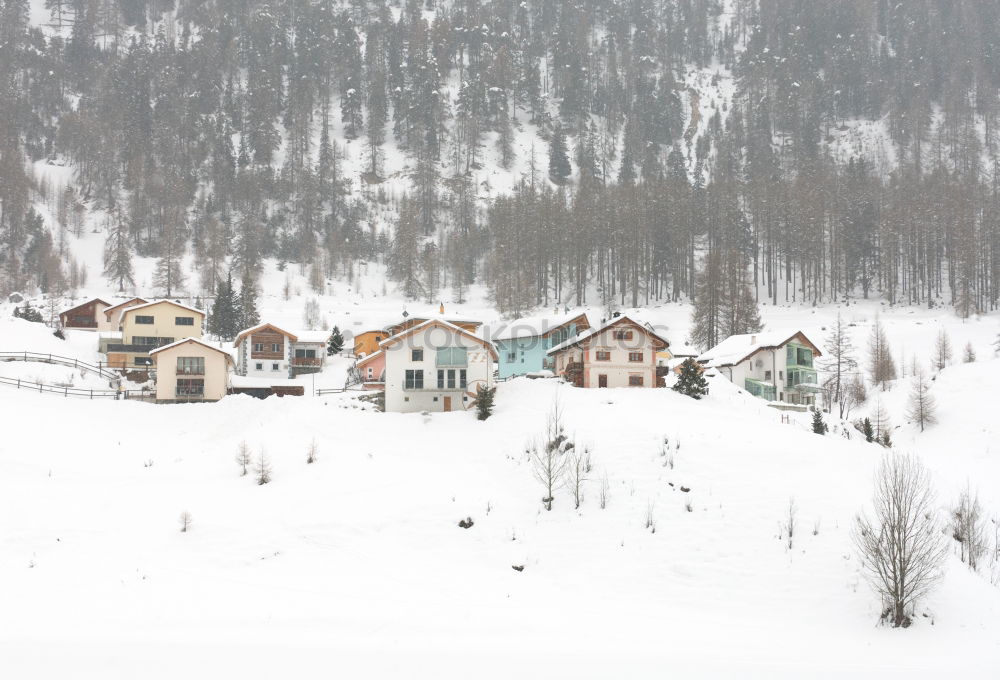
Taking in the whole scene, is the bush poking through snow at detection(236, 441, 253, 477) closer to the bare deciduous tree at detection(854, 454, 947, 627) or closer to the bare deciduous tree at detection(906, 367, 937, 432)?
the bare deciduous tree at detection(854, 454, 947, 627)

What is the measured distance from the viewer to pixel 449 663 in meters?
17.2

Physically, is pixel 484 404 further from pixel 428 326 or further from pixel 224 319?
pixel 224 319

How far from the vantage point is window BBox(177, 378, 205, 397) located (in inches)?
1829

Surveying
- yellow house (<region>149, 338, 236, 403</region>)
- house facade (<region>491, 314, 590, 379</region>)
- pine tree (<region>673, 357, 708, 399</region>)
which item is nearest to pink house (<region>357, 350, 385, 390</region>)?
house facade (<region>491, 314, 590, 379</region>)

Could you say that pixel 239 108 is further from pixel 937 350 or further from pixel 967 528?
pixel 967 528

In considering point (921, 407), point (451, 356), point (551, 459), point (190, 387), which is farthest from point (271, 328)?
point (921, 407)

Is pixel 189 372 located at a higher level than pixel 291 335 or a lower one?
lower

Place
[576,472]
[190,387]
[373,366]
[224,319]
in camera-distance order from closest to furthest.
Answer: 1. [576,472]
2. [190,387]
3. [373,366]
4. [224,319]

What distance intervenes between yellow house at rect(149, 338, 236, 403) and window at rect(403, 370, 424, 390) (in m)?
16.4

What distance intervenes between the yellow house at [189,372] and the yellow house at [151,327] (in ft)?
46.4

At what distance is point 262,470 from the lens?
100 ft

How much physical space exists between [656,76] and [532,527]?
188m

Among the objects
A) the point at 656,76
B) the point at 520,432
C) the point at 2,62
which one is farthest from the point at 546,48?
the point at 520,432

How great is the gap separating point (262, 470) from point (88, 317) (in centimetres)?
5905
